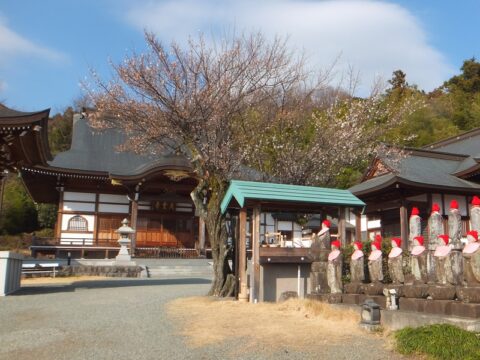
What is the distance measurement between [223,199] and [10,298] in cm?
574

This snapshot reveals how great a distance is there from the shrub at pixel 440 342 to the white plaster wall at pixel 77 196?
23.1 m

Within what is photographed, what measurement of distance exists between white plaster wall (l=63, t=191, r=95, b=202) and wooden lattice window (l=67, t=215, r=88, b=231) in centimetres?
105

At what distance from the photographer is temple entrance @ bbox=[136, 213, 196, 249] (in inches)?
1063

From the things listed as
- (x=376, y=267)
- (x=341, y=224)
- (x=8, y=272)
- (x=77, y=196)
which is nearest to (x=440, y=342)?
(x=376, y=267)

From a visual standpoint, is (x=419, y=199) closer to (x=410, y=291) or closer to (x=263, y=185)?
(x=263, y=185)

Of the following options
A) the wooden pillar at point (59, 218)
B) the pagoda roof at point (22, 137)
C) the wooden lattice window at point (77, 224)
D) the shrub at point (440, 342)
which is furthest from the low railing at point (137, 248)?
the shrub at point (440, 342)

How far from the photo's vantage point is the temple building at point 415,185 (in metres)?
17.9

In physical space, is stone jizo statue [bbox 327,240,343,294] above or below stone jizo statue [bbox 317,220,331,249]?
below

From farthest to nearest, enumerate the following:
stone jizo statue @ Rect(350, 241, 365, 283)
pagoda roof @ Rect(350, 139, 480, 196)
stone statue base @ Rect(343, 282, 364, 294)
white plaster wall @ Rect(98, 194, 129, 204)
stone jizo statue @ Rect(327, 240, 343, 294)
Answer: white plaster wall @ Rect(98, 194, 129, 204) → pagoda roof @ Rect(350, 139, 480, 196) → stone jizo statue @ Rect(327, 240, 343, 294) → stone jizo statue @ Rect(350, 241, 365, 283) → stone statue base @ Rect(343, 282, 364, 294)

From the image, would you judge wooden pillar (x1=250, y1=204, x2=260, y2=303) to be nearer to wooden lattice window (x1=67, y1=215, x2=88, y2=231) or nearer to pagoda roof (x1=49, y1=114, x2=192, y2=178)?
pagoda roof (x1=49, y1=114, x2=192, y2=178)

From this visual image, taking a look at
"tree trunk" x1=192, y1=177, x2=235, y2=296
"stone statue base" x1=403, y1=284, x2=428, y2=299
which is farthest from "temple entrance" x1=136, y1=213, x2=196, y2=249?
"stone statue base" x1=403, y1=284, x2=428, y2=299

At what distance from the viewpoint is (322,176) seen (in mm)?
16156

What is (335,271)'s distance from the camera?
347 inches

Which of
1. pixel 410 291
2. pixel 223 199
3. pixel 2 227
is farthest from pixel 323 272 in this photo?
pixel 2 227
